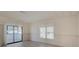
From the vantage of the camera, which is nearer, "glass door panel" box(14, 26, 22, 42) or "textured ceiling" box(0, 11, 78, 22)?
"textured ceiling" box(0, 11, 78, 22)

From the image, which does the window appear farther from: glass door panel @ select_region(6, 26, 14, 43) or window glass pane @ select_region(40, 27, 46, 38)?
glass door panel @ select_region(6, 26, 14, 43)

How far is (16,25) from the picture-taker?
5.91 feet

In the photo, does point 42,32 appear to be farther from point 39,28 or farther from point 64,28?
point 64,28

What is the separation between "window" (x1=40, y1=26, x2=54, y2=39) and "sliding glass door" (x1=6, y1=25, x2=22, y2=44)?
0.43 metres

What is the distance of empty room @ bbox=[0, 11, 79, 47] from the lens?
1.71 meters

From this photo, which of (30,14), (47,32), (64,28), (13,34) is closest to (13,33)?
(13,34)

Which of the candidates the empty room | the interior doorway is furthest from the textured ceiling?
the interior doorway

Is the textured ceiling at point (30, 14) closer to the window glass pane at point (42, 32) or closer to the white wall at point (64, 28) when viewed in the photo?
the white wall at point (64, 28)

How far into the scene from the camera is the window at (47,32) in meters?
1.78

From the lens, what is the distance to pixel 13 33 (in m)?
1.85

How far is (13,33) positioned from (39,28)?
516 mm
